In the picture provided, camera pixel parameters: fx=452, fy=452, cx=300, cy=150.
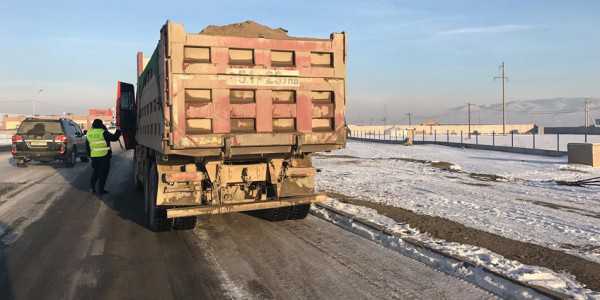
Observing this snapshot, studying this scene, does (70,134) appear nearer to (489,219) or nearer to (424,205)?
(424,205)

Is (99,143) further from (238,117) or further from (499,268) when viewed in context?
(499,268)

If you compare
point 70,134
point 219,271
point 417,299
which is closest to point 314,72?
point 219,271

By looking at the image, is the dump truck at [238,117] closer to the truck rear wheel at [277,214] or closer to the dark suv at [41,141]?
the truck rear wheel at [277,214]

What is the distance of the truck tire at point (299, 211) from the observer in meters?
7.80

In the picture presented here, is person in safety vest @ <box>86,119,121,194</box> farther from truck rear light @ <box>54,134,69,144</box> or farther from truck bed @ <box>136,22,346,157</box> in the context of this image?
truck rear light @ <box>54,134,69,144</box>

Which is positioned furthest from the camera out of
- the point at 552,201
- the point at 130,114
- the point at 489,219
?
the point at 130,114

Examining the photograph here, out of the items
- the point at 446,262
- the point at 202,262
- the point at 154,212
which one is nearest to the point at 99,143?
the point at 154,212

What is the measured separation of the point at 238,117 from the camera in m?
6.31

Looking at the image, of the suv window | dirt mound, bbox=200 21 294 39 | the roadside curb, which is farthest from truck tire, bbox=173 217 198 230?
the suv window

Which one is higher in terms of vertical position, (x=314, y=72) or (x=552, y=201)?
(x=314, y=72)

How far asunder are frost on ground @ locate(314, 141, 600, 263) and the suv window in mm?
10510

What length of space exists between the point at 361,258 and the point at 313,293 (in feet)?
4.35

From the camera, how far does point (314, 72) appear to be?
21.9ft

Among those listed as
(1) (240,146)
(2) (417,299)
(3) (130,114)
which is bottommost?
(2) (417,299)
